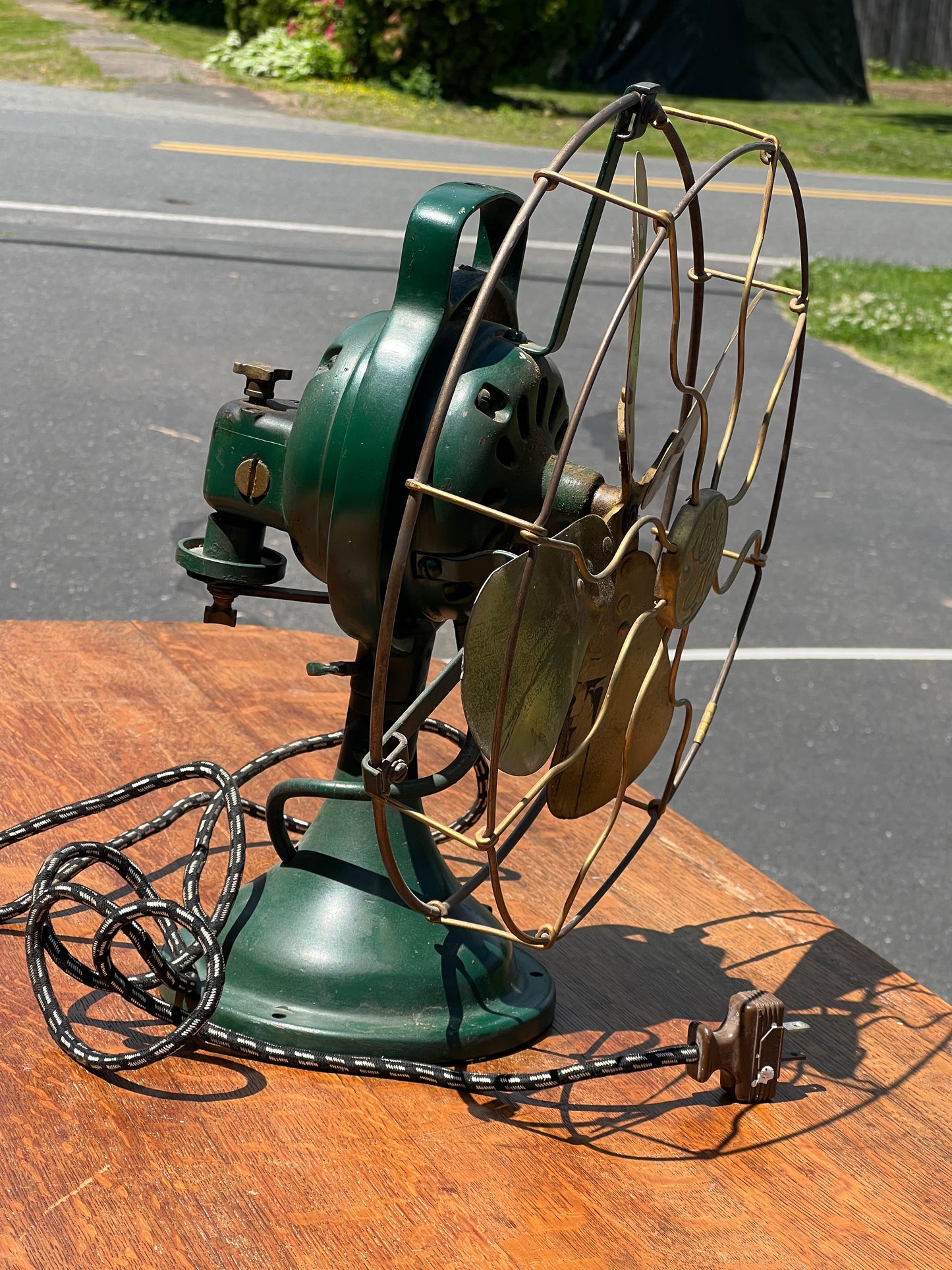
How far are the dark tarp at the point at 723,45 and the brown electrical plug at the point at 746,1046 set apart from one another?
12.1 metres

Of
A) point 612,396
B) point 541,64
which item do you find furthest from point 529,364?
point 541,64

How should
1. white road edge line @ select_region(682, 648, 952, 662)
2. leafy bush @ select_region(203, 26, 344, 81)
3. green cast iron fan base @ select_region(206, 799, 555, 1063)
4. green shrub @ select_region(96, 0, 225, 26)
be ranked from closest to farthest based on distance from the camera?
green cast iron fan base @ select_region(206, 799, 555, 1063) → white road edge line @ select_region(682, 648, 952, 662) → leafy bush @ select_region(203, 26, 344, 81) → green shrub @ select_region(96, 0, 225, 26)

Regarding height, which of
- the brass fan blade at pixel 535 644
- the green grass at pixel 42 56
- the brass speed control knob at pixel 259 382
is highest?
the green grass at pixel 42 56

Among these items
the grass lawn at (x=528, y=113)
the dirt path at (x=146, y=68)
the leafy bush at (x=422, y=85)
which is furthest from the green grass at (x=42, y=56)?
the leafy bush at (x=422, y=85)

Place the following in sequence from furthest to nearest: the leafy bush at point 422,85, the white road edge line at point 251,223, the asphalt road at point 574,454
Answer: the leafy bush at point 422,85 < the white road edge line at point 251,223 < the asphalt road at point 574,454

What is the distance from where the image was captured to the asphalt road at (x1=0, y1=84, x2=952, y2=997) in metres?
2.69

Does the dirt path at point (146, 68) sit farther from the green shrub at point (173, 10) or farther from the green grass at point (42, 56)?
the green shrub at point (173, 10)

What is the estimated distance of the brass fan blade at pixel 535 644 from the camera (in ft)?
2.55

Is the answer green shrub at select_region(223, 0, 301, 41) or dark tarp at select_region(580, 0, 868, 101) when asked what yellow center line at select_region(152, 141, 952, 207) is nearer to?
green shrub at select_region(223, 0, 301, 41)

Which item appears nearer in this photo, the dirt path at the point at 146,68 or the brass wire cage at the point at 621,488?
the brass wire cage at the point at 621,488

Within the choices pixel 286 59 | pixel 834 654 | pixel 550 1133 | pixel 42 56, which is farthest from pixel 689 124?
pixel 550 1133

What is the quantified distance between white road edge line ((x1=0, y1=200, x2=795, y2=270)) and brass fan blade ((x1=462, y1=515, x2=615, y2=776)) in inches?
222

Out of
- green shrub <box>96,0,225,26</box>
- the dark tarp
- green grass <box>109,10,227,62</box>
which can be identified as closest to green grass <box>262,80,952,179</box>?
the dark tarp

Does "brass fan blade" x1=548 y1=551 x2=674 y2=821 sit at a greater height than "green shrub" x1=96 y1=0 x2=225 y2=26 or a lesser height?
lesser
